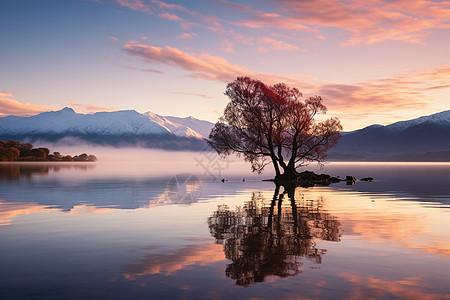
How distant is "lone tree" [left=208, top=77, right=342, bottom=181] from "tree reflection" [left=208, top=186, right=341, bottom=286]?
33.5m

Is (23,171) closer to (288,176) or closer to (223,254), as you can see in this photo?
(288,176)

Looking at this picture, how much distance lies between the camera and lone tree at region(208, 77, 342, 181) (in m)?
62.0

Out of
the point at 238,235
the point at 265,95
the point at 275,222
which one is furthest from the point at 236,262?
the point at 265,95

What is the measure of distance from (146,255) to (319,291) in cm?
672

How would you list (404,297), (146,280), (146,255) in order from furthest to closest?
(146,255) < (146,280) < (404,297)

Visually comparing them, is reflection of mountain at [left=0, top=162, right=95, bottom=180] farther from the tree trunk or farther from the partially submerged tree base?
the partially submerged tree base

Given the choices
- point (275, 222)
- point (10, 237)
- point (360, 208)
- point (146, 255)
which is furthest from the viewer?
point (360, 208)

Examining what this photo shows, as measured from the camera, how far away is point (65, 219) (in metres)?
23.6

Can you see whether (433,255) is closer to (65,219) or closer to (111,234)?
(111,234)

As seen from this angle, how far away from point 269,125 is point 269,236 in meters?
46.1

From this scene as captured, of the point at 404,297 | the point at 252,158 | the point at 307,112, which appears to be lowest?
the point at 404,297

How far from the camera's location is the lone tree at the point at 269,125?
203 ft

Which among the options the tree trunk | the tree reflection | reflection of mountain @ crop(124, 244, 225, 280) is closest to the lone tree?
the tree trunk

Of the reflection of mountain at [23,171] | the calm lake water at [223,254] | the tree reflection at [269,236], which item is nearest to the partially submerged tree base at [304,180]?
the tree reflection at [269,236]
